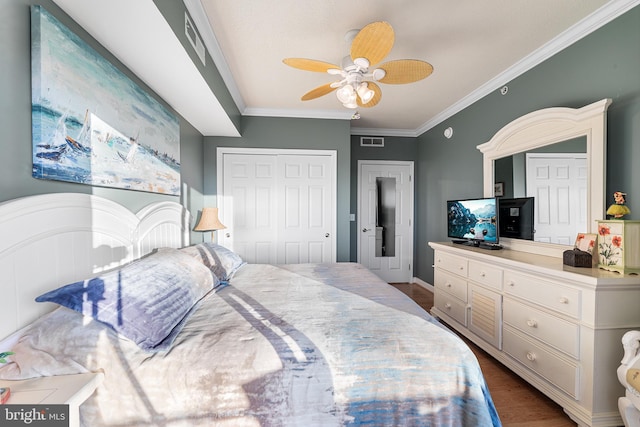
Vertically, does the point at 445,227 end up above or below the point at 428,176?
below

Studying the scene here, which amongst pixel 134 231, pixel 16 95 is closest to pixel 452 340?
pixel 134 231

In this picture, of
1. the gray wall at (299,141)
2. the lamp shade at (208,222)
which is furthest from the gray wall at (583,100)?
the lamp shade at (208,222)

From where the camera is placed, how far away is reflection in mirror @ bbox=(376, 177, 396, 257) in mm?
4523

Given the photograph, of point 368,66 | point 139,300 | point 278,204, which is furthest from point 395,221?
point 139,300

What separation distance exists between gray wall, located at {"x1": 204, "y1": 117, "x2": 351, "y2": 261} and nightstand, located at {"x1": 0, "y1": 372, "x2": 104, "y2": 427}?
9.04 ft

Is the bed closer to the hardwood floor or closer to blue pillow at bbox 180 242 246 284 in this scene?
blue pillow at bbox 180 242 246 284

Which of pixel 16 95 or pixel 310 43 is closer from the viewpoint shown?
pixel 16 95

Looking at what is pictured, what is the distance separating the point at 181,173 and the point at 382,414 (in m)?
2.72

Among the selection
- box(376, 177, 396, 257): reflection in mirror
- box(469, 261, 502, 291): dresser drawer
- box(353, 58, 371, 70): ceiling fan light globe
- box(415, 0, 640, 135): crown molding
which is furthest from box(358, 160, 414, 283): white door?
box(353, 58, 371, 70): ceiling fan light globe

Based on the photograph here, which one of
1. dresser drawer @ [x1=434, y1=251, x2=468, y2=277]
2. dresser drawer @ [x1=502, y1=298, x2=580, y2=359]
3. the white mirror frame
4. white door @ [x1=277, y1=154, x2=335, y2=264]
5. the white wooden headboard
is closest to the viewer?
the white wooden headboard

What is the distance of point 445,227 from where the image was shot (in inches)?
147

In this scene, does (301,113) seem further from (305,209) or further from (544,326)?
(544,326)

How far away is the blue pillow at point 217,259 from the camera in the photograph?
6.66 ft

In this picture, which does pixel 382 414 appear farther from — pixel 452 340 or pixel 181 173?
pixel 181 173
